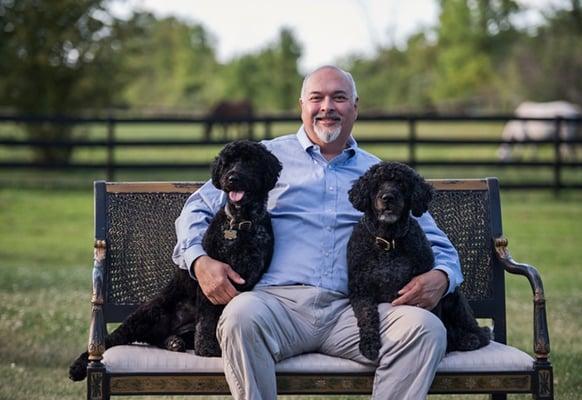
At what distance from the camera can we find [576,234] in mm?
14602

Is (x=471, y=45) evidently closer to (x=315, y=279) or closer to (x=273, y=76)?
(x=273, y=76)

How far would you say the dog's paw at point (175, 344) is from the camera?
479 centimetres

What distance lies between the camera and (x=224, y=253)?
187 inches

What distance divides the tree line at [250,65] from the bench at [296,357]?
951 cm

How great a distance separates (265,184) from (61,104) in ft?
62.0

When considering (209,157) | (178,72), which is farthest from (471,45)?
(209,157)

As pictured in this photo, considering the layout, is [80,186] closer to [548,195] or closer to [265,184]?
[548,195]

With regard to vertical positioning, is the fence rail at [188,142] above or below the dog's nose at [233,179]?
above

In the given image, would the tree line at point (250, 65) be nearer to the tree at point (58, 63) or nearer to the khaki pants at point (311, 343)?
the tree at point (58, 63)

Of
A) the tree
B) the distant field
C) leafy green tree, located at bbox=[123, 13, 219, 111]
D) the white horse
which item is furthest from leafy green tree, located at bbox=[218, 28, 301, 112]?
the tree

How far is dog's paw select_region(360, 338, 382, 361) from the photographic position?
4496 mm

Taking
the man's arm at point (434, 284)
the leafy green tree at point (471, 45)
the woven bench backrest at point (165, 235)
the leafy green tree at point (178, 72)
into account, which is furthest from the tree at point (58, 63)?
the leafy green tree at point (471, 45)

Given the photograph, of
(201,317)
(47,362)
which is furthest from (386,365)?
(47,362)

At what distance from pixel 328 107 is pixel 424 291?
3.22ft
